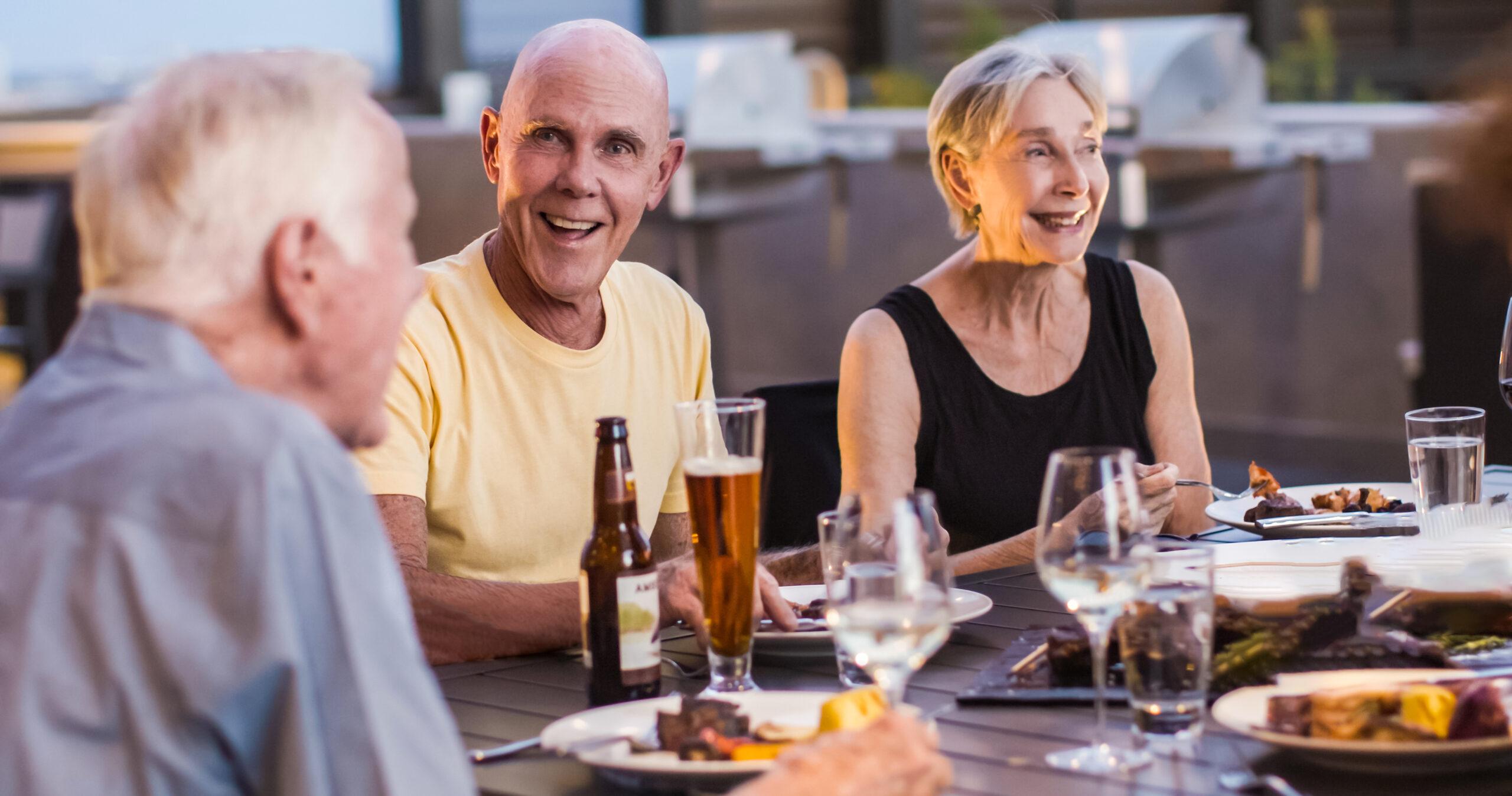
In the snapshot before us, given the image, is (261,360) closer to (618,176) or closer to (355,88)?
(355,88)

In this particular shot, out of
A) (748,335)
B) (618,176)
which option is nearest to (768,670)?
(618,176)

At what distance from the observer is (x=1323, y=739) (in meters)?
1.11

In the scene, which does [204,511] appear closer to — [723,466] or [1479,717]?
[723,466]

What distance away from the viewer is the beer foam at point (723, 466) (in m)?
1.35

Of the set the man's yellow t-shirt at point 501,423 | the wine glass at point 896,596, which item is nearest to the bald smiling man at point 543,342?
the man's yellow t-shirt at point 501,423

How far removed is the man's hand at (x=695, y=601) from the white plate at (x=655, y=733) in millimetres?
167

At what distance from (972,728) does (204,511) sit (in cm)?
66

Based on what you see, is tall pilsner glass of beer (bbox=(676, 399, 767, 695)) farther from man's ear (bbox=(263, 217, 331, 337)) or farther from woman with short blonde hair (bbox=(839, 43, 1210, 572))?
woman with short blonde hair (bbox=(839, 43, 1210, 572))

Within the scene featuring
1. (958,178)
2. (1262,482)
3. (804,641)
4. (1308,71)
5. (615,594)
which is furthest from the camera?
(1308,71)

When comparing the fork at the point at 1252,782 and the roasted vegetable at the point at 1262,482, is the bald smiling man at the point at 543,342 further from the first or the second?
the fork at the point at 1252,782

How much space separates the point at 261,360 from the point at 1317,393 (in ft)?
17.9

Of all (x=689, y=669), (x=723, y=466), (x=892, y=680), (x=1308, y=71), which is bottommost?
(x=689, y=669)

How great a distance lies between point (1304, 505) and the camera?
2020 millimetres

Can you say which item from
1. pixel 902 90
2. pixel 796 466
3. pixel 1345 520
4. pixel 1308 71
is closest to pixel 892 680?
pixel 1345 520
